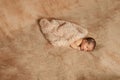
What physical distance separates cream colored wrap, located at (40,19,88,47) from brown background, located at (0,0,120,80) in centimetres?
5

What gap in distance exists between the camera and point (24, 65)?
4.89ft

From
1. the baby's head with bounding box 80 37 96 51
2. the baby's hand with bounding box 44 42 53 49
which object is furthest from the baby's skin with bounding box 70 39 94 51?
the baby's hand with bounding box 44 42 53 49

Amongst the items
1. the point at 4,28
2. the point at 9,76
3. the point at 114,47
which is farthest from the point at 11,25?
the point at 114,47

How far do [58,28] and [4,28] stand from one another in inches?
15.7

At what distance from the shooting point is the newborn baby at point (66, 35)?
161 centimetres

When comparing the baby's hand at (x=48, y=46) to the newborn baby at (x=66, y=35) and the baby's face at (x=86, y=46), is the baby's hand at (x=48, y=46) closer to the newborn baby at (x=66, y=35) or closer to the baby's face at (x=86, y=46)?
the newborn baby at (x=66, y=35)

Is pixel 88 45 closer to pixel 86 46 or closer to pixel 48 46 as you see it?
pixel 86 46

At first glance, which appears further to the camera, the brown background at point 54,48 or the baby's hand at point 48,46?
the baby's hand at point 48,46

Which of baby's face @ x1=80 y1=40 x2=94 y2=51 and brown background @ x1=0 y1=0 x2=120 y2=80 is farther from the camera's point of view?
baby's face @ x1=80 y1=40 x2=94 y2=51

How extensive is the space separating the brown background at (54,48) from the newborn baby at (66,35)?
0.04m

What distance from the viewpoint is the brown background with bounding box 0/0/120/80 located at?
4.75ft

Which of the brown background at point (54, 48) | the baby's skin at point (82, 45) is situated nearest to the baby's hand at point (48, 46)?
the brown background at point (54, 48)

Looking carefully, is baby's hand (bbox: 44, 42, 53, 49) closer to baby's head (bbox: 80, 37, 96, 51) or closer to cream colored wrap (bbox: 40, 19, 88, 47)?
cream colored wrap (bbox: 40, 19, 88, 47)

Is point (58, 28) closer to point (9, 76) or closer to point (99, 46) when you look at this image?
point (99, 46)
